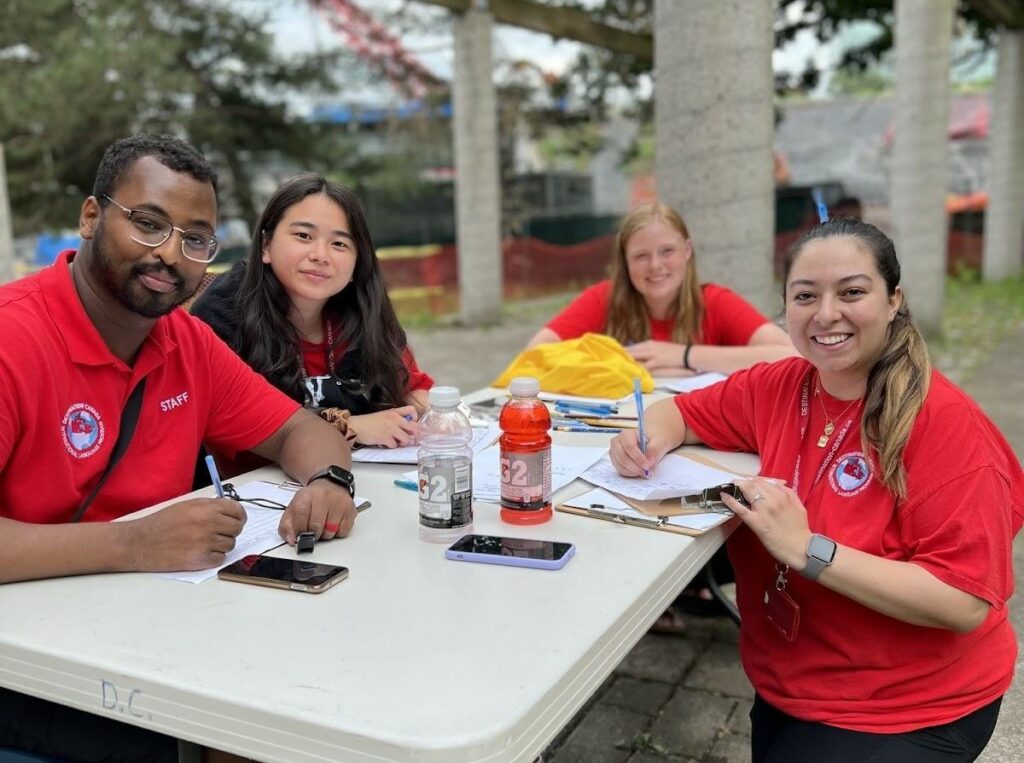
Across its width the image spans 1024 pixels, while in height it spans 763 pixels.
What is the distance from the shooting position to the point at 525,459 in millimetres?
1882

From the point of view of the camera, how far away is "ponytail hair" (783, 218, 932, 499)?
5.78ft

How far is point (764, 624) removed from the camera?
2.04 m

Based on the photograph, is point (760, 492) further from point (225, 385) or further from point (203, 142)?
point (203, 142)

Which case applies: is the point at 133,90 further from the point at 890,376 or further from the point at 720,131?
the point at 890,376

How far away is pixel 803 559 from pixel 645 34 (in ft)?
40.3

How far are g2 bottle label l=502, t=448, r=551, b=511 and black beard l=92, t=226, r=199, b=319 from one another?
2.59 ft

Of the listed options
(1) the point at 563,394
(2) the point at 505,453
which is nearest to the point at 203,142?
(1) the point at 563,394

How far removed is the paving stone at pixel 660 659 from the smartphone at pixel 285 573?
1.71 metres

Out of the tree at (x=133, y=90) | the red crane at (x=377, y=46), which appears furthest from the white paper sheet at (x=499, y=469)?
the red crane at (x=377, y=46)

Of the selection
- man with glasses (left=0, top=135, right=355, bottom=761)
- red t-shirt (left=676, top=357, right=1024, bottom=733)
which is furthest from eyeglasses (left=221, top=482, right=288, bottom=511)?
red t-shirt (left=676, top=357, right=1024, bottom=733)

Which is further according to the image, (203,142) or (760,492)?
(203,142)

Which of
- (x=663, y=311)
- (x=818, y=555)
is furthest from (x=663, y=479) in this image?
(x=663, y=311)

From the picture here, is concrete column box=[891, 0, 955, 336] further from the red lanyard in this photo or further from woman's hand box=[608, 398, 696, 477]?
the red lanyard

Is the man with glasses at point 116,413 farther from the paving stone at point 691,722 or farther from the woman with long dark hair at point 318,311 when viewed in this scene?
the paving stone at point 691,722
